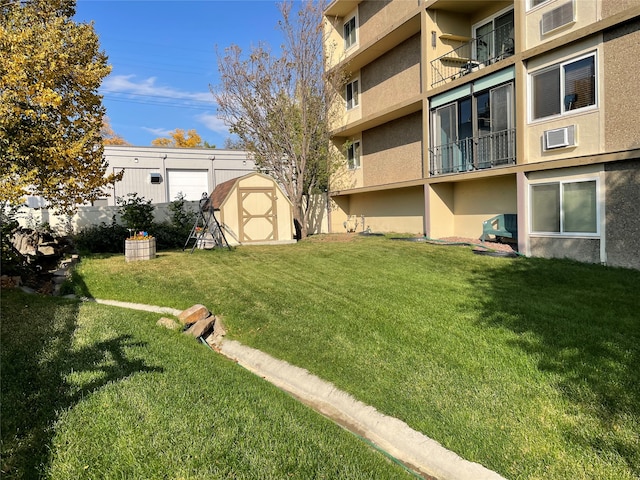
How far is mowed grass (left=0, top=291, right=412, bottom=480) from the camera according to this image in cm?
274

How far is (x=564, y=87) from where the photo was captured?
1064 centimetres

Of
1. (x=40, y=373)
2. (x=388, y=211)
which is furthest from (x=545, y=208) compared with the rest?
(x=40, y=373)

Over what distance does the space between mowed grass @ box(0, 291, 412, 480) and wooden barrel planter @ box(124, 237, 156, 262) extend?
6.66 m

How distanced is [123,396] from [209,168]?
26984mm

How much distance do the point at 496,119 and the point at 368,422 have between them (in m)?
11.5

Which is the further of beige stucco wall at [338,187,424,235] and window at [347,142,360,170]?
window at [347,142,360,170]

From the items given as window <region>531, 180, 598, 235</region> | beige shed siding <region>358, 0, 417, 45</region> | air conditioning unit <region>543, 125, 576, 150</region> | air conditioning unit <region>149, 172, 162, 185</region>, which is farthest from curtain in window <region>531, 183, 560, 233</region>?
air conditioning unit <region>149, 172, 162, 185</region>

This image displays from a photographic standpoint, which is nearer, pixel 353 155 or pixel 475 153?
pixel 475 153

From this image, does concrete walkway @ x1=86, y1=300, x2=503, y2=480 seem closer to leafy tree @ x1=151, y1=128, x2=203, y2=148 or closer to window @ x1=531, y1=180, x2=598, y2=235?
window @ x1=531, y1=180, x2=598, y2=235

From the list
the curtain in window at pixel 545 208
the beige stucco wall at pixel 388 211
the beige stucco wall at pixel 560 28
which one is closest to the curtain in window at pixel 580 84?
the beige stucco wall at pixel 560 28

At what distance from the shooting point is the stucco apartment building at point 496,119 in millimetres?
9570

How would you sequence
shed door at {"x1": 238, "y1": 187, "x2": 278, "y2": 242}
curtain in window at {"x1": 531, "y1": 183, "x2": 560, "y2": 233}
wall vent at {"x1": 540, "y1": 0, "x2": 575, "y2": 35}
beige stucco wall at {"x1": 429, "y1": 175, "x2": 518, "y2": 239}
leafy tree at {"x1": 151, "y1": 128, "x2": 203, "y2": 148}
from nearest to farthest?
wall vent at {"x1": 540, "y1": 0, "x2": 575, "y2": 35} < curtain in window at {"x1": 531, "y1": 183, "x2": 560, "y2": 233} < beige stucco wall at {"x1": 429, "y1": 175, "x2": 518, "y2": 239} < shed door at {"x1": 238, "y1": 187, "x2": 278, "y2": 242} < leafy tree at {"x1": 151, "y1": 128, "x2": 203, "y2": 148}

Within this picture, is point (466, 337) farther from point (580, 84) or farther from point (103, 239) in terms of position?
point (103, 239)

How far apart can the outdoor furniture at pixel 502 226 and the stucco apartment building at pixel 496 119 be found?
1.34ft
